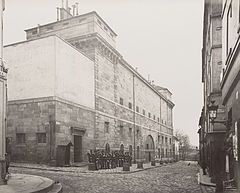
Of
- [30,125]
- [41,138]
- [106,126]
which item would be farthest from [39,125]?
[106,126]

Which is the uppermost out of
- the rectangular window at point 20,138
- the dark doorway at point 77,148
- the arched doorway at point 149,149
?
the rectangular window at point 20,138

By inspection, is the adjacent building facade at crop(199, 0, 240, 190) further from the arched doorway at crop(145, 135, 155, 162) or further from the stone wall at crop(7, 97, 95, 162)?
the arched doorway at crop(145, 135, 155, 162)

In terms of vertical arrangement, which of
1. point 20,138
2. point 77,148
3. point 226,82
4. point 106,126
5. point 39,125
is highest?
point 226,82

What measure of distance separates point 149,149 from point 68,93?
21.5m

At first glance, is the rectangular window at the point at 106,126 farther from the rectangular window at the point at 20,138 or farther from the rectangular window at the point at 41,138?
the rectangular window at the point at 20,138

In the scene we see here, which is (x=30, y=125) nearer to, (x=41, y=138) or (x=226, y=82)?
(x=41, y=138)

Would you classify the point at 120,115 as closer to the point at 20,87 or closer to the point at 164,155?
the point at 20,87

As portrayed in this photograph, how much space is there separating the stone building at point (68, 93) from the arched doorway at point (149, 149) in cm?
533

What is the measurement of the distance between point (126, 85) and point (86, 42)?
361 inches

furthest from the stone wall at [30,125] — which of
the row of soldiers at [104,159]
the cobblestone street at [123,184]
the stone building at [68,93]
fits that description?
the cobblestone street at [123,184]

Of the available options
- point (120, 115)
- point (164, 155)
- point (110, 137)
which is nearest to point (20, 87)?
point (110, 137)

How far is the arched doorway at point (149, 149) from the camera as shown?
39900mm

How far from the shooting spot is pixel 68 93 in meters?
22.3

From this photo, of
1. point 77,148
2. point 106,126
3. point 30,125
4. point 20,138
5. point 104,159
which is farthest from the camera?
point 106,126
